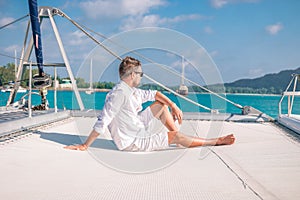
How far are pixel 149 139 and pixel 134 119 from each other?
0.73 feet

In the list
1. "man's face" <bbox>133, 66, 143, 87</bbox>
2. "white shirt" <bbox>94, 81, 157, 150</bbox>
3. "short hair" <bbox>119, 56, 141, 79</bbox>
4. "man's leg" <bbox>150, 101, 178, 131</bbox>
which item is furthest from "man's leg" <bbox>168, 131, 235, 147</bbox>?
"short hair" <bbox>119, 56, 141, 79</bbox>

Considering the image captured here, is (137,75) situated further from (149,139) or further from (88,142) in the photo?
(88,142)

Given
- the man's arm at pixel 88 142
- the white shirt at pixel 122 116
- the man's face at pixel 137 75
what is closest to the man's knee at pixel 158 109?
the white shirt at pixel 122 116

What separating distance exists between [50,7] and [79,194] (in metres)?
5.33

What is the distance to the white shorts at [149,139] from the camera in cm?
281

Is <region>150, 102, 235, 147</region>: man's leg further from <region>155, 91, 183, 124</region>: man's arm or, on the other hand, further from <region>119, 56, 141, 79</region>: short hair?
<region>119, 56, 141, 79</region>: short hair

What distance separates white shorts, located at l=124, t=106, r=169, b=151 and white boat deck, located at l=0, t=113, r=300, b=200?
7 cm

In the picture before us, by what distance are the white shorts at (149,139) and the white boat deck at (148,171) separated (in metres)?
0.07

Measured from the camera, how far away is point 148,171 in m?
2.21

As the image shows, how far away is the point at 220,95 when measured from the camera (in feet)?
17.0

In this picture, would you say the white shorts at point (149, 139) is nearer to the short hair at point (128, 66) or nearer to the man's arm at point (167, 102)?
the man's arm at point (167, 102)

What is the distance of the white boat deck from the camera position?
173 cm

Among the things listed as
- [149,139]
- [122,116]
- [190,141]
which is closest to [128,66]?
[122,116]

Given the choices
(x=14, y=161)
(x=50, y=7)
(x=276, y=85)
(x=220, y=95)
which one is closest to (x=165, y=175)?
(x=14, y=161)
